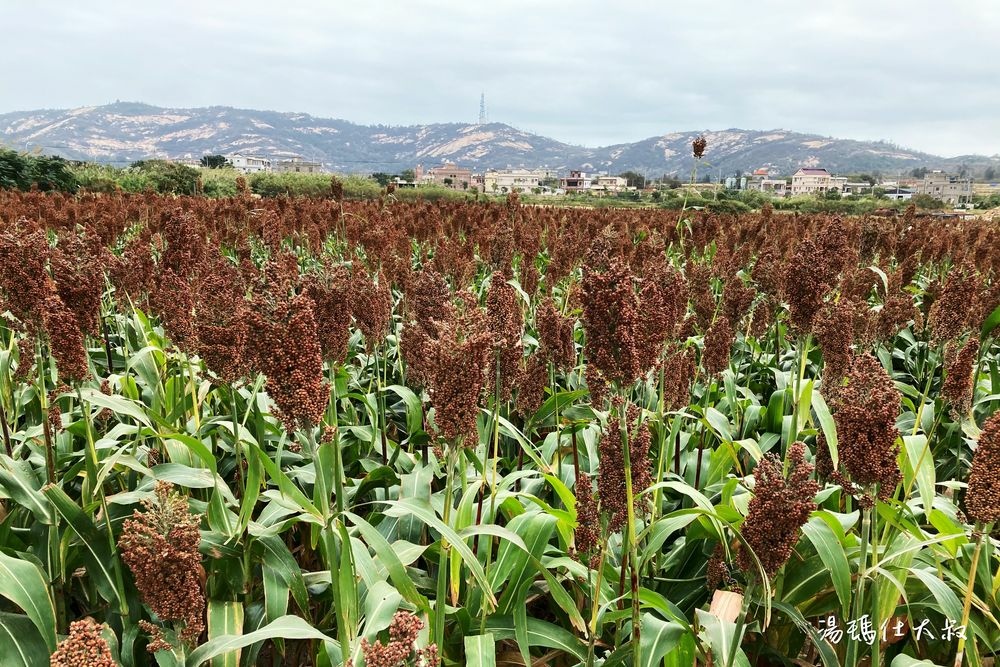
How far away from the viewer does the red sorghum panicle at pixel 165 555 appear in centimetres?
147

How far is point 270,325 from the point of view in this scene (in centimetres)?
168

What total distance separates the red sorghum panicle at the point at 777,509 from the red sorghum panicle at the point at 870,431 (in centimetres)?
18

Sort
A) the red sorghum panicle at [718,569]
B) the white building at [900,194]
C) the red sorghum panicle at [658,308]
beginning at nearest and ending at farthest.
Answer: the red sorghum panicle at [658,308] < the red sorghum panicle at [718,569] < the white building at [900,194]

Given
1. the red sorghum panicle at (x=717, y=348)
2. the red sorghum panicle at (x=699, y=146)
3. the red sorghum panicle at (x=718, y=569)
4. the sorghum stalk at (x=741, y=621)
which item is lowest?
the red sorghum panicle at (x=718, y=569)

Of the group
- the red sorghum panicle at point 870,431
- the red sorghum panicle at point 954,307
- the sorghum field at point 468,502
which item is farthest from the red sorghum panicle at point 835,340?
the red sorghum panicle at point 870,431

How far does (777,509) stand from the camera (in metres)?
1.65

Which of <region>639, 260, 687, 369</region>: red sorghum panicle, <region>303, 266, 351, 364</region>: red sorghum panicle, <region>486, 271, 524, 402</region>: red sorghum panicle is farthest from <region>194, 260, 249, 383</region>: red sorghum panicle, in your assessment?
<region>639, 260, 687, 369</region>: red sorghum panicle

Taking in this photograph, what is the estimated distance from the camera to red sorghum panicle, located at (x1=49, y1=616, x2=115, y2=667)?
3.59ft

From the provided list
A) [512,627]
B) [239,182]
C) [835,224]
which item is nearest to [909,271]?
[835,224]

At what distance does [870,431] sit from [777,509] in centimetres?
41

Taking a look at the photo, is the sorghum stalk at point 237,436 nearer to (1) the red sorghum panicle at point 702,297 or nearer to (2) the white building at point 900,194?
(1) the red sorghum panicle at point 702,297

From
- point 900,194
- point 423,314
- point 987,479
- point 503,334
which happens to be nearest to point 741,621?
point 987,479

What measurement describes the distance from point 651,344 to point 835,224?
2.22 m

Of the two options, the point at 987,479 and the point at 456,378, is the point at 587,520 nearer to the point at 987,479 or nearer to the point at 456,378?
the point at 456,378
